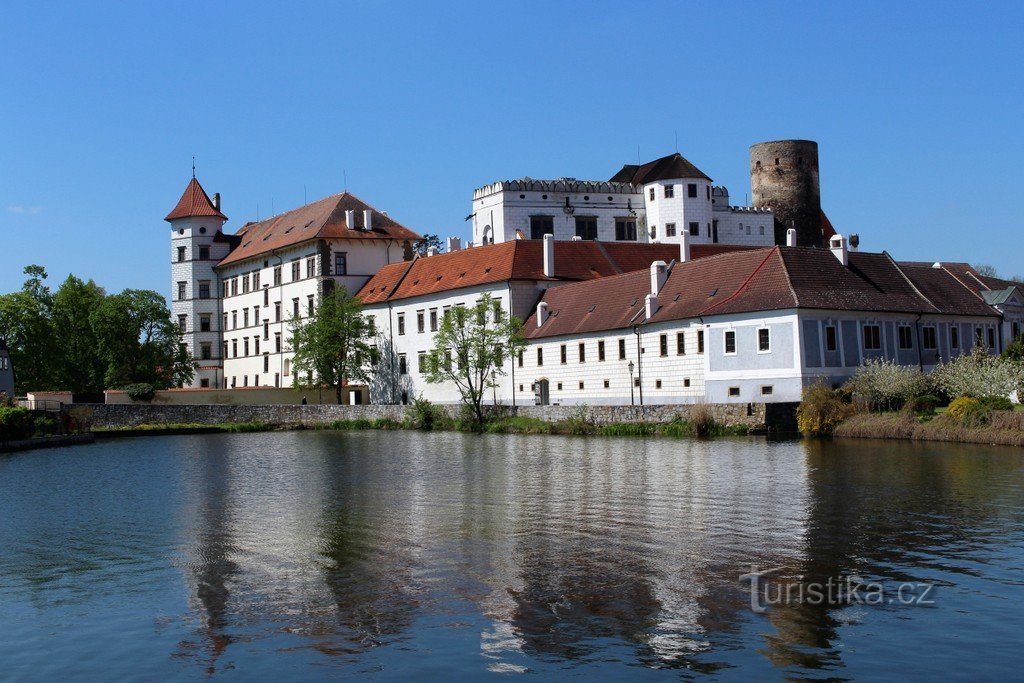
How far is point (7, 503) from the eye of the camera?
2833 cm

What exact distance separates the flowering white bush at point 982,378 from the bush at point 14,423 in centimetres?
3708

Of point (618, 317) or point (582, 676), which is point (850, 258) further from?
point (582, 676)

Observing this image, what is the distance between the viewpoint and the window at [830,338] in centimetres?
4812

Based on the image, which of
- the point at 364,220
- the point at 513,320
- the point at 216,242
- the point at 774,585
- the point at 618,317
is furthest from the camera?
the point at 216,242

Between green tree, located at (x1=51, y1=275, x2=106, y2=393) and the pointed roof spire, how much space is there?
1900 centimetres

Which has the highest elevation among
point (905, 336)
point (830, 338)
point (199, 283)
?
point (199, 283)

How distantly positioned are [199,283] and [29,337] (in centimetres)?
2372

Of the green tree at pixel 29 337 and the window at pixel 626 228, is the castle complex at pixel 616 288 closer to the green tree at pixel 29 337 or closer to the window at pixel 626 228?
the window at pixel 626 228

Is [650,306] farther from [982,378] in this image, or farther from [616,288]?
[982,378]

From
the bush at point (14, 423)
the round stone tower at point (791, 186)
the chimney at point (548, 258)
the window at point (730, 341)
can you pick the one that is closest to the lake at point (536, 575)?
the window at point (730, 341)

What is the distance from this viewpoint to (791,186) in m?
95.8

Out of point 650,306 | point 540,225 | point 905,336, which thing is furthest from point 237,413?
point 905,336

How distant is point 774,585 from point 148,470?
92.8 ft

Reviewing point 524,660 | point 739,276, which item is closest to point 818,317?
point 739,276
